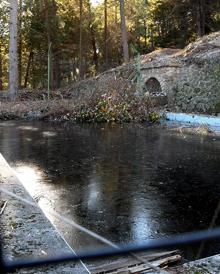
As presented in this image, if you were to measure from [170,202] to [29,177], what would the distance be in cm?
255

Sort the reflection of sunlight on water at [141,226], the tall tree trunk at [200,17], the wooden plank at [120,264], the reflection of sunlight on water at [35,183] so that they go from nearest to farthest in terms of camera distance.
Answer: the wooden plank at [120,264] → the reflection of sunlight on water at [141,226] → the reflection of sunlight on water at [35,183] → the tall tree trunk at [200,17]

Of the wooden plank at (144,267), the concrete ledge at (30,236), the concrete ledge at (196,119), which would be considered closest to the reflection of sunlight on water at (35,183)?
the concrete ledge at (30,236)

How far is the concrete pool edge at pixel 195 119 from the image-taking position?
1319 cm

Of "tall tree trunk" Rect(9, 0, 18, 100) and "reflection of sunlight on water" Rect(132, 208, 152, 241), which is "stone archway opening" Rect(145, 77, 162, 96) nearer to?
"tall tree trunk" Rect(9, 0, 18, 100)

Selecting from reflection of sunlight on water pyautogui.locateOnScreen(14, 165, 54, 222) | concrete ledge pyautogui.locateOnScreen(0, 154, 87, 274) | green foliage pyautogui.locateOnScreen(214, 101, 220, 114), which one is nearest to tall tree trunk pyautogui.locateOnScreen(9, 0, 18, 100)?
green foliage pyautogui.locateOnScreen(214, 101, 220, 114)

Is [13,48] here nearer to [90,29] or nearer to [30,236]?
[90,29]

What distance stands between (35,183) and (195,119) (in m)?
8.80

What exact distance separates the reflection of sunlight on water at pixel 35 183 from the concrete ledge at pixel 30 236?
118 cm

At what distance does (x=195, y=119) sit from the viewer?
47.0ft

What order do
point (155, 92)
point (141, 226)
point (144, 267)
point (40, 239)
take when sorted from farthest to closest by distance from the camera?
point (155, 92) → point (141, 226) → point (144, 267) → point (40, 239)

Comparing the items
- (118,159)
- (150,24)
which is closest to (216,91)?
(118,159)

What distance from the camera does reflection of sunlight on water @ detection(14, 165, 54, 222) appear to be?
18.2 ft

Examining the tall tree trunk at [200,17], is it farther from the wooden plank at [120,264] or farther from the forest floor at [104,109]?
the wooden plank at [120,264]

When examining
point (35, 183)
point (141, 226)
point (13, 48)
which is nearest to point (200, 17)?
point (13, 48)
